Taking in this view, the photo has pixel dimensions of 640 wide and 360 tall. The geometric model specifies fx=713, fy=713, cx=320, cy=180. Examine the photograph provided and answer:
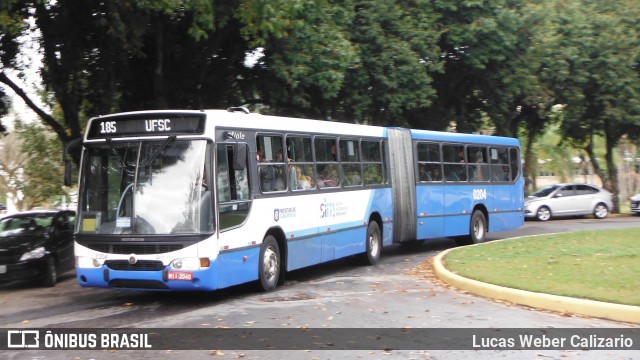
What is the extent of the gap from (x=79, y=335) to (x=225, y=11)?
884 cm

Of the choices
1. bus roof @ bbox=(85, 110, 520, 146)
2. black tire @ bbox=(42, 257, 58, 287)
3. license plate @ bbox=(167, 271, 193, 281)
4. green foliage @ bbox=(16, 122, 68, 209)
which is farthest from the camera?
green foliage @ bbox=(16, 122, 68, 209)

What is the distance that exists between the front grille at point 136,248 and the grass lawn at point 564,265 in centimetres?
496

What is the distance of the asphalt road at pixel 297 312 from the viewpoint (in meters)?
7.32

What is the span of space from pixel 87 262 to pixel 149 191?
146 cm

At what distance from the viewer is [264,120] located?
39.6 feet

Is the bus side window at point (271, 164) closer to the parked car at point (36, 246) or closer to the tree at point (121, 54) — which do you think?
the tree at point (121, 54)

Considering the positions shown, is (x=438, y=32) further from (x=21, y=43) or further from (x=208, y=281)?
(x=208, y=281)

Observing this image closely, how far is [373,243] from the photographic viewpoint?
632 inches

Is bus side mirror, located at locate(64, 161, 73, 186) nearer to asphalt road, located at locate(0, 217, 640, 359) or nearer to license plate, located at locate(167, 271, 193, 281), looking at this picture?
asphalt road, located at locate(0, 217, 640, 359)

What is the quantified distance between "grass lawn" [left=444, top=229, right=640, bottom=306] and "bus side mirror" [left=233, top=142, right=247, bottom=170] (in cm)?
424

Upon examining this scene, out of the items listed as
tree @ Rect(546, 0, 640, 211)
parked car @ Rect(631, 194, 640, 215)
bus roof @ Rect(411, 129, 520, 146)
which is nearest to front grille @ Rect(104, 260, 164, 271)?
bus roof @ Rect(411, 129, 520, 146)

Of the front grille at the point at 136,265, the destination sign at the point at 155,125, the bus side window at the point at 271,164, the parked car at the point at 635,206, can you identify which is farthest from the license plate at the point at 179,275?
the parked car at the point at 635,206

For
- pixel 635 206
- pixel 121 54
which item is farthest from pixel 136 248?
pixel 635 206

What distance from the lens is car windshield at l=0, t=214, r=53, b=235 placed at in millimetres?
15023
